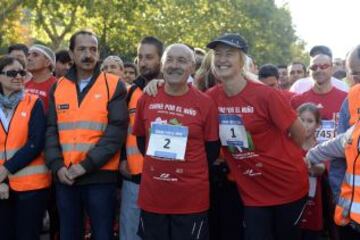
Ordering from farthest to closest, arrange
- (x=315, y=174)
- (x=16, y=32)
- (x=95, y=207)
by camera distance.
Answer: (x=16, y=32) → (x=315, y=174) → (x=95, y=207)

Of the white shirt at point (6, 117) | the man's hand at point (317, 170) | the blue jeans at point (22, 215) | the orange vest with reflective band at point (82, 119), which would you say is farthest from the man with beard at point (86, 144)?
the man's hand at point (317, 170)

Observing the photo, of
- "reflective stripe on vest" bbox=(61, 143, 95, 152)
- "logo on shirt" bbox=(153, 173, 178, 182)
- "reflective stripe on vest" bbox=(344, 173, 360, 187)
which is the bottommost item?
"logo on shirt" bbox=(153, 173, 178, 182)

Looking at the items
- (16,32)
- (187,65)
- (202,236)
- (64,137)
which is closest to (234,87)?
(187,65)

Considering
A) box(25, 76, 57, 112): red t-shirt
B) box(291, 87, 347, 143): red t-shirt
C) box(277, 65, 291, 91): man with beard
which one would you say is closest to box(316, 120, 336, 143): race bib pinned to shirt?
box(291, 87, 347, 143): red t-shirt

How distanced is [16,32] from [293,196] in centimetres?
2444

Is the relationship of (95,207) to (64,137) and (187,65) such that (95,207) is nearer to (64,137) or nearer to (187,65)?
(64,137)

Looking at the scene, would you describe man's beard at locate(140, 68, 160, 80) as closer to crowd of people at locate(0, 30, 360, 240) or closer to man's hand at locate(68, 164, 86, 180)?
crowd of people at locate(0, 30, 360, 240)

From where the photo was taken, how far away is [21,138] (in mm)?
5289

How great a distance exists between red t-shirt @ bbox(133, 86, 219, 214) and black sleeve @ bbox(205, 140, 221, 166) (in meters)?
0.04

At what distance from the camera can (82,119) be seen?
5.09m

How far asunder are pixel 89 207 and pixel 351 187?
2.38 m

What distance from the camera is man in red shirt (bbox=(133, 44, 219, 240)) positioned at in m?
4.57

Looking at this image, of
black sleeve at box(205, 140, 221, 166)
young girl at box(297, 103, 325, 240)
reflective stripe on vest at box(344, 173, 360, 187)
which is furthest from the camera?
young girl at box(297, 103, 325, 240)

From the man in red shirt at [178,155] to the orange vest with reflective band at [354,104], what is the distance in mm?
1099
